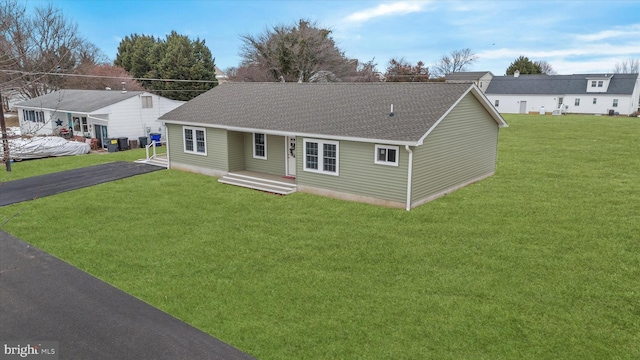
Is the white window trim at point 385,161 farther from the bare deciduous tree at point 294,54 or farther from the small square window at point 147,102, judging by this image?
the bare deciduous tree at point 294,54

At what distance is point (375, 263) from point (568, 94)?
2304 inches

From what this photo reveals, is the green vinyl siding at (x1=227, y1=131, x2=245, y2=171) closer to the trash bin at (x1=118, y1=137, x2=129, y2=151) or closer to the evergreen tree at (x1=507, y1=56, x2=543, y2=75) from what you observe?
the trash bin at (x1=118, y1=137, x2=129, y2=151)

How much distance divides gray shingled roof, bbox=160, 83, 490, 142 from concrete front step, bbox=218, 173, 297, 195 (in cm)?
232


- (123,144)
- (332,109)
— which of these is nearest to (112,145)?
(123,144)

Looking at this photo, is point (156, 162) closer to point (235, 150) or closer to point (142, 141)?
point (235, 150)

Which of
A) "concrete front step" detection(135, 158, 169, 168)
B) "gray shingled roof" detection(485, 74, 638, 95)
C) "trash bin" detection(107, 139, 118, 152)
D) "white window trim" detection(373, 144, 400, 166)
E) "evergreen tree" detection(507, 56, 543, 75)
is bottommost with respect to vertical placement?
"concrete front step" detection(135, 158, 169, 168)

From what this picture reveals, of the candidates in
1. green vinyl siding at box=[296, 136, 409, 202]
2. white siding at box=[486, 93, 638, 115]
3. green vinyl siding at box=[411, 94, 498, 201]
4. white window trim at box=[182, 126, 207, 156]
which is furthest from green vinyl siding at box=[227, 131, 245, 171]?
white siding at box=[486, 93, 638, 115]

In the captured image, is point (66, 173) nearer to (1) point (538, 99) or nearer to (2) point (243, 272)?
(2) point (243, 272)

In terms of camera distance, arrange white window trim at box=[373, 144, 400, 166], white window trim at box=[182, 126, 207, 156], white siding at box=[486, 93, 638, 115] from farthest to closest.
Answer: white siding at box=[486, 93, 638, 115] → white window trim at box=[182, 126, 207, 156] → white window trim at box=[373, 144, 400, 166]

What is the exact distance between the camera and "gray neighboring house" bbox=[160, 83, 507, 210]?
14855mm

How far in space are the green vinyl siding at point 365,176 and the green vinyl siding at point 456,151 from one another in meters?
0.51

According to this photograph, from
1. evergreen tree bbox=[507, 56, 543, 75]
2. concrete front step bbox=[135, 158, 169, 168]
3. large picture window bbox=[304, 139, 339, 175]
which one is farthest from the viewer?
evergreen tree bbox=[507, 56, 543, 75]

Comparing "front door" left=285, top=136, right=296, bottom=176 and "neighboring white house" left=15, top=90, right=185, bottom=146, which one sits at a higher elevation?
"neighboring white house" left=15, top=90, right=185, bottom=146

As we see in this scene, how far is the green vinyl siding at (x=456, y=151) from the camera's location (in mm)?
15008
